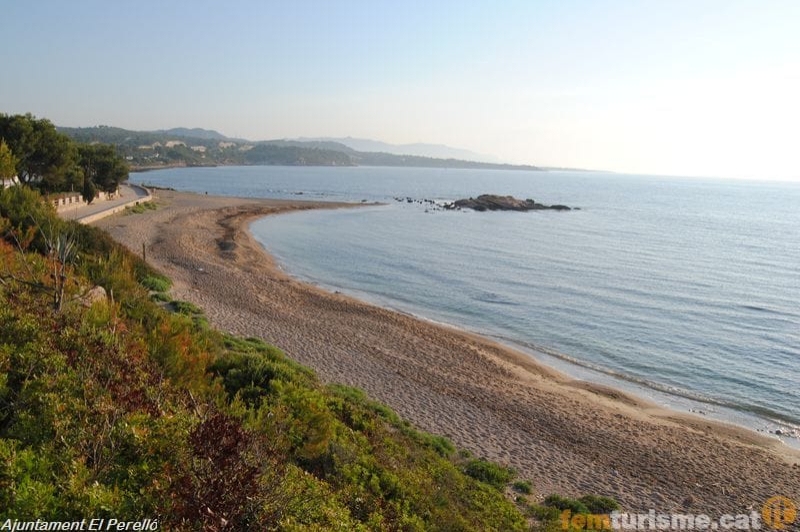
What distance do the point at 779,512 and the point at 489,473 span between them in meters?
6.58

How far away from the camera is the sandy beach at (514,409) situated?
39.7ft

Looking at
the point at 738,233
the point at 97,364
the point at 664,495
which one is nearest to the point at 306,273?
the point at 664,495

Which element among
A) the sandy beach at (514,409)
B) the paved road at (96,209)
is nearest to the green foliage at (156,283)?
the sandy beach at (514,409)

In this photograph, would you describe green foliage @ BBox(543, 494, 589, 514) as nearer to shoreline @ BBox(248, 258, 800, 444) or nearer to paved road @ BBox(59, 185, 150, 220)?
shoreline @ BBox(248, 258, 800, 444)

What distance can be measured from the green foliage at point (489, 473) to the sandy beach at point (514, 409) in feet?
2.44

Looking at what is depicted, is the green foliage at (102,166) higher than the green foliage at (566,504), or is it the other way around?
the green foliage at (102,166)

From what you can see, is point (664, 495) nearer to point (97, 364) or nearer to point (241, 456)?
point (241, 456)

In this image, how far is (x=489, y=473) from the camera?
Result: 1069cm

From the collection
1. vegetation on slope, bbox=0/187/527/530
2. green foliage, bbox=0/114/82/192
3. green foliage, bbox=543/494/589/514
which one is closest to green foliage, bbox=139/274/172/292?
vegetation on slope, bbox=0/187/527/530

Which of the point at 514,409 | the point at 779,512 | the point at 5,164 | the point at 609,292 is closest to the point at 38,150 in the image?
the point at 5,164

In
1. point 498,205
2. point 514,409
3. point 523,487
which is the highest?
point 498,205

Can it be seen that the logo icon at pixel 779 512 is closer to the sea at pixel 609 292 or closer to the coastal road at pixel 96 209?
the sea at pixel 609 292

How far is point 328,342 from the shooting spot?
65.0ft

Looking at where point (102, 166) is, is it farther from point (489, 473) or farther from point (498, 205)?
point (498, 205)
